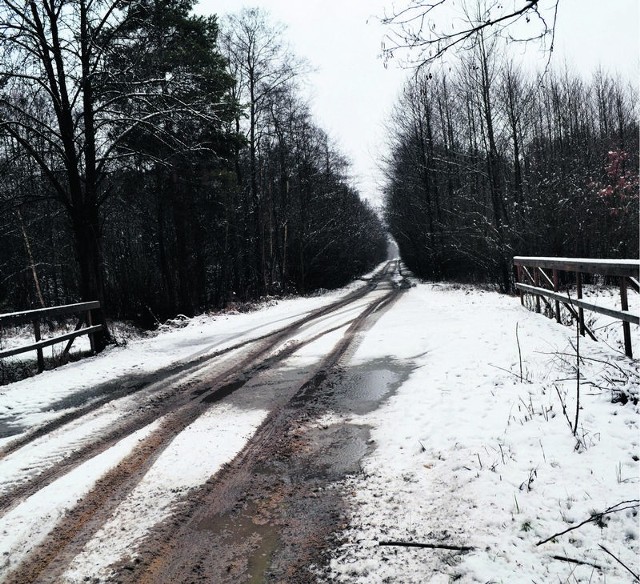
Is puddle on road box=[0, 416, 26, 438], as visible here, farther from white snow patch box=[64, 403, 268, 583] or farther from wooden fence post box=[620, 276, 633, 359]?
wooden fence post box=[620, 276, 633, 359]

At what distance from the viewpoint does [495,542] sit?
2572 mm

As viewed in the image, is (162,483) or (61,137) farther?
(61,137)

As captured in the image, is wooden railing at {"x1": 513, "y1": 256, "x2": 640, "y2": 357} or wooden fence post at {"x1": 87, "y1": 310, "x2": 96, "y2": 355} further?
wooden fence post at {"x1": 87, "y1": 310, "x2": 96, "y2": 355}

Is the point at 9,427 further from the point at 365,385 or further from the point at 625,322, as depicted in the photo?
the point at 625,322

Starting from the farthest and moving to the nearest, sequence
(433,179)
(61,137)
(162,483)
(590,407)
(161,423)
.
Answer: (433,179), (61,137), (161,423), (590,407), (162,483)

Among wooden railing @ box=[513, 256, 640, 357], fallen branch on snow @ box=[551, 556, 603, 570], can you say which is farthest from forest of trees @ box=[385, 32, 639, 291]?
fallen branch on snow @ box=[551, 556, 603, 570]

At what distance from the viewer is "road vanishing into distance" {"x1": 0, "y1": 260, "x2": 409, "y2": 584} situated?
2592 millimetres

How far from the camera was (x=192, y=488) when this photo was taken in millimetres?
3404

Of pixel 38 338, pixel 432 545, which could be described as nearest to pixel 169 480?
pixel 432 545

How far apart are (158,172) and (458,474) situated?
16803 mm

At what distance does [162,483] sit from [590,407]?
3.82m

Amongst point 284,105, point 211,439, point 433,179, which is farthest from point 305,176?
point 211,439

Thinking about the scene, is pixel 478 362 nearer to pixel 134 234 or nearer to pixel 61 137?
pixel 61 137

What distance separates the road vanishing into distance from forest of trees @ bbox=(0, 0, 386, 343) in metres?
6.51
